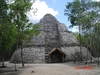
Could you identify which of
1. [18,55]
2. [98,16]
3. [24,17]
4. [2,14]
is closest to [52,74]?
[2,14]

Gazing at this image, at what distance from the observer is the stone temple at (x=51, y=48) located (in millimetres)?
26719

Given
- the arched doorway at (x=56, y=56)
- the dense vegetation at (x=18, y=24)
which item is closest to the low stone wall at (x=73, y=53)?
the arched doorway at (x=56, y=56)

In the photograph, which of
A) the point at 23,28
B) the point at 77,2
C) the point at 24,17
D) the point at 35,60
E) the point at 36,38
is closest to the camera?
the point at 24,17

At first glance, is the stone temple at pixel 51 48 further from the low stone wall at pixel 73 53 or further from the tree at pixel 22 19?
the tree at pixel 22 19

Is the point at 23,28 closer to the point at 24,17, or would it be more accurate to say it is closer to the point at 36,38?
the point at 24,17

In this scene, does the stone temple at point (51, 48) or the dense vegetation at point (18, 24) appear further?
the stone temple at point (51, 48)

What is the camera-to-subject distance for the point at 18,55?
2708cm

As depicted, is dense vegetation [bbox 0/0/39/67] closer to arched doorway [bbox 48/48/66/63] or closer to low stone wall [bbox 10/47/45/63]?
low stone wall [bbox 10/47/45/63]

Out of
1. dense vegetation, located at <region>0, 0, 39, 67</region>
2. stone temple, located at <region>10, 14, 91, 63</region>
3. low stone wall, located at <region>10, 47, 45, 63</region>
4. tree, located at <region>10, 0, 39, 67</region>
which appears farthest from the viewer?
stone temple, located at <region>10, 14, 91, 63</region>

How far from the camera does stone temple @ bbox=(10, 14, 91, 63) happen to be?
26719 mm

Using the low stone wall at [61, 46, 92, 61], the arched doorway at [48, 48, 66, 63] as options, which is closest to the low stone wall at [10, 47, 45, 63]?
the arched doorway at [48, 48, 66, 63]

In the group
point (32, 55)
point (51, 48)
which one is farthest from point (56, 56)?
point (32, 55)

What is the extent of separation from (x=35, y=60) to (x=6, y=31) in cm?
1397

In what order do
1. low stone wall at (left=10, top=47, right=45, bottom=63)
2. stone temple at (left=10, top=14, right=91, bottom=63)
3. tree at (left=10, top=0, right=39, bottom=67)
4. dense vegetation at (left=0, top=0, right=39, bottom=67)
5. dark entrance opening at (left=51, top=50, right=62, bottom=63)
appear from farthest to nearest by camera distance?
dark entrance opening at (left=51, top=50, right=62, bottom=63), stone temple at (left=10, top=14, right=91, bottom=63), low stone wall at (left=10, top=47, right=45, bottom=63), tree at (left=10, top=0, right=39, bottom=67), dense vegetation at (left=0, top=0, right=39, bottom=67)
